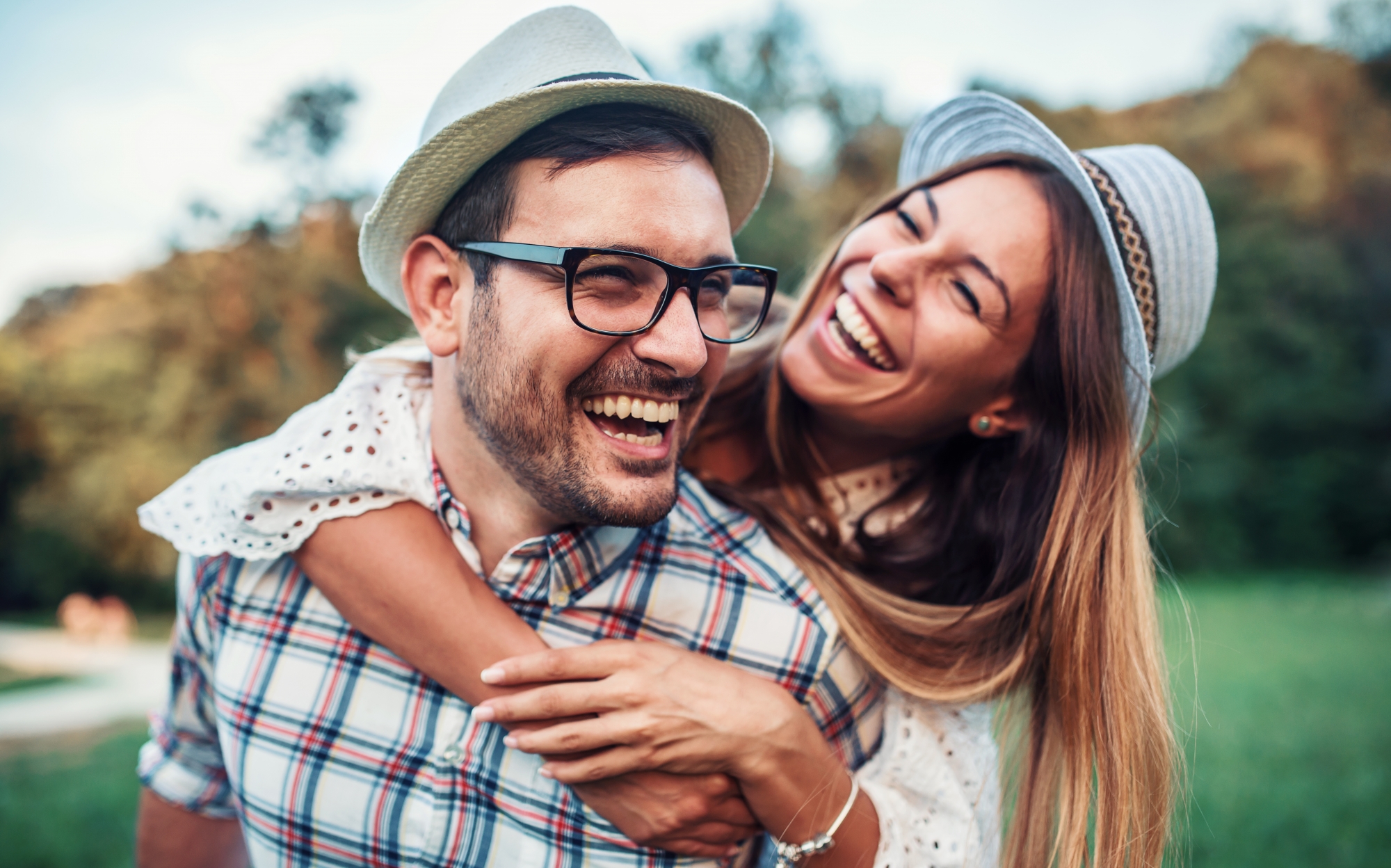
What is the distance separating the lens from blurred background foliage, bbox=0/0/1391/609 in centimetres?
1352

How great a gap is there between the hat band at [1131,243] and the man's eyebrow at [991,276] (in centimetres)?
30

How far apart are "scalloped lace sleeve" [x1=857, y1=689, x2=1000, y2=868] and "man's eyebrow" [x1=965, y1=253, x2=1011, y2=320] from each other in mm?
1123

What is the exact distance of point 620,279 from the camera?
5.19ft

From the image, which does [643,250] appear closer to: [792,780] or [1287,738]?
[792,780]

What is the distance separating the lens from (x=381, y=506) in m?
1.83

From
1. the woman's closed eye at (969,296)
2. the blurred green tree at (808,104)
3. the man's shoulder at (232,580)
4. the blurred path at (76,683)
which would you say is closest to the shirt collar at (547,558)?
the man's shoulder at (232,580)

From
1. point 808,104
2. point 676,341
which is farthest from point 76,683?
point 808,104

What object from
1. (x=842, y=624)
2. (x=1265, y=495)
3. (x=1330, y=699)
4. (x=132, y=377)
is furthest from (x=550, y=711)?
(x=1265, y=495)

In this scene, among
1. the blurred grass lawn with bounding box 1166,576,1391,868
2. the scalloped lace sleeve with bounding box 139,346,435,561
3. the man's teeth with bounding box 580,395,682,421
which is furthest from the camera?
the blurred grass lawn with bounding box 1166,576,1391,868

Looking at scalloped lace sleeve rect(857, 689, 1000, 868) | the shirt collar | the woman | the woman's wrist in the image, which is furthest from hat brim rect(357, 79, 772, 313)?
scalloped lace sleeve rect(857, 689, 1000, 868)

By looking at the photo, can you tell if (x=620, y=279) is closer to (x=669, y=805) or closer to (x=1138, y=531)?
(x=669, y=805)

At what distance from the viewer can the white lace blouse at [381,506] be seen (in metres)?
1.78

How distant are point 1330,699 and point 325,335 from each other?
1429cm

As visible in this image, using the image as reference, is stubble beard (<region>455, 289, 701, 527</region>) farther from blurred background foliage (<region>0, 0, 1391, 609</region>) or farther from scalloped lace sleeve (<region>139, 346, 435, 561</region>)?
blurred background foliage (<region>0, 0, 1391, 609</region>)
